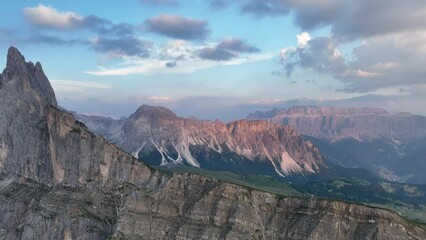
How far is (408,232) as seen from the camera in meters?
199

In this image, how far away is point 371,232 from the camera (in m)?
199

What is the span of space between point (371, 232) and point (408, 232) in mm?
14265
